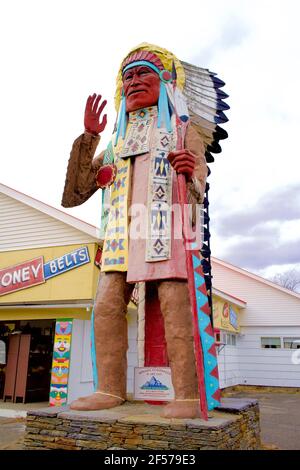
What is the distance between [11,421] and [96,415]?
4.76m

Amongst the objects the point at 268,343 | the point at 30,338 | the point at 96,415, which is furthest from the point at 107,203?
the point at 268,343

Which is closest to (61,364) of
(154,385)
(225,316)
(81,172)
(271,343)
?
(154,385)

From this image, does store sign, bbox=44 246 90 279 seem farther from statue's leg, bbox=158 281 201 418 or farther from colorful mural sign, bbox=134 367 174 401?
statue's leg, bbox=158 281 201 418

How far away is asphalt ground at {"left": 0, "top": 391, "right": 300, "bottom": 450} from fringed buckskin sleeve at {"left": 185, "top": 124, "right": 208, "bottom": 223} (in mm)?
3160

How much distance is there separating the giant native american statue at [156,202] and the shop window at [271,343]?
11.8m

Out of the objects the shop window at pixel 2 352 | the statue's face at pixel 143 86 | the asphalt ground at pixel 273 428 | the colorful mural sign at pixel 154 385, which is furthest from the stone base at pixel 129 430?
the shop window at pixel 2 352

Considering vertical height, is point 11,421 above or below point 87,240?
below

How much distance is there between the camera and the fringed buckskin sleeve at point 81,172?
14.7 feet

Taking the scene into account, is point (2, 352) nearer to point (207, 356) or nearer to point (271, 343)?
point (207, 356)

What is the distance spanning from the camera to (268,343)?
50.1 feet

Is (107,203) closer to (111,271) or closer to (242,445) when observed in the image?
(111,271)

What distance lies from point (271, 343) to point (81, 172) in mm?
12748

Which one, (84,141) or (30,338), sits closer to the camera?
(84,141)

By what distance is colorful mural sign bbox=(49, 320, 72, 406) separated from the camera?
823cm
